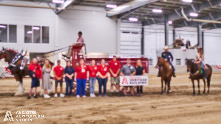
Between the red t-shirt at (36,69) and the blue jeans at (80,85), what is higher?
the red t-shirt at (36,69)

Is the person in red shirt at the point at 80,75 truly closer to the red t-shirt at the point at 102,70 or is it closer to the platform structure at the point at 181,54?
→ the red t-shirt at the point at 102,70

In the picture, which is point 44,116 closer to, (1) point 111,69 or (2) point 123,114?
(2) point 123,114

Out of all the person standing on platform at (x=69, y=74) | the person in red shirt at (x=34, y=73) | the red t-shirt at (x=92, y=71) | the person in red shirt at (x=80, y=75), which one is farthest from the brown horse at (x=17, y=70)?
the red t-shirt at (x=92, y=71)

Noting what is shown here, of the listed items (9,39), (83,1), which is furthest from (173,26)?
(9,39)

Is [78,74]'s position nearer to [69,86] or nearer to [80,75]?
[80,75]

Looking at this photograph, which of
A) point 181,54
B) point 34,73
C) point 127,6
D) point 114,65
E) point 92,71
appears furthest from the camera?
point 181,54

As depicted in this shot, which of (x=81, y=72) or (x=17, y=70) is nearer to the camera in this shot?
(x=81, y=72)

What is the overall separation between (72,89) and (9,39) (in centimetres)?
1688

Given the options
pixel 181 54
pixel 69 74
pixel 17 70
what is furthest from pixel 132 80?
pixel 181 54

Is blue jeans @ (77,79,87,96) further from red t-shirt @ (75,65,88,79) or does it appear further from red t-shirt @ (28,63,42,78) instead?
red t-shirt @ (28,63,42,78)

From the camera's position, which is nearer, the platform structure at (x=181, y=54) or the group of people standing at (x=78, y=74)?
the group of people standing at (x=78, y=74)

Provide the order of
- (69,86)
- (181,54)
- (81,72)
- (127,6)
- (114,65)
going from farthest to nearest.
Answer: (181,54) < (127,6) < (114,65) < (69,86) < (81,72)

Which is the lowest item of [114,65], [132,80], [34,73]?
[132,80]

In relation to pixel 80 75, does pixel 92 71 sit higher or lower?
higher
